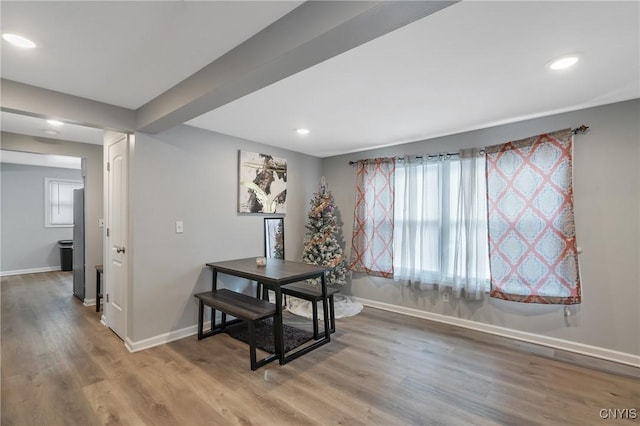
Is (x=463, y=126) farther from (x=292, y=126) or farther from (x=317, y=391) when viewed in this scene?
(x=317, y=391)

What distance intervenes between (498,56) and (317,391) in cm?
263

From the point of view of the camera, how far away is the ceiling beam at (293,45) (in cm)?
121

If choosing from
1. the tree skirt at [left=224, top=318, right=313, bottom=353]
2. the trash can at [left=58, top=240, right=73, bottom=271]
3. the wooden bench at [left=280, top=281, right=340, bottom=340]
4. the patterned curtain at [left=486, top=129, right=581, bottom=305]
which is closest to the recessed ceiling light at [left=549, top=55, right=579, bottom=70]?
the patterned curtain at [left=486, top=129, right=581, bottom=305]

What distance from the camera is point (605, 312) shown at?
110 inches

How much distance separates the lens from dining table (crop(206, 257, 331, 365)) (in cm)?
268

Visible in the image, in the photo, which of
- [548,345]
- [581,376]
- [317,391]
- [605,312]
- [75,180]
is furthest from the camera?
[75,180]

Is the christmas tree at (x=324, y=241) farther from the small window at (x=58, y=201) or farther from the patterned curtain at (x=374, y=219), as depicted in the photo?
the small window at (x=58, y=201)

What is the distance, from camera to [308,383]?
2359 millimetres

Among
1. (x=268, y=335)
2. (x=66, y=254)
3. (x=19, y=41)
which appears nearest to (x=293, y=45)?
(x=19, y=41)

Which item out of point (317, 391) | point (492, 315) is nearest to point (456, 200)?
point (492, 315)

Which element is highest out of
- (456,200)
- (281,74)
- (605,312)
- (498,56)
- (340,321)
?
(498,56)

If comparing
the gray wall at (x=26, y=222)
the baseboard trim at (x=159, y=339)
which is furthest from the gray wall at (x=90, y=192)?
the gray wall at (x=26, y=222)

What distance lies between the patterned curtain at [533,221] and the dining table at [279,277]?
1.94 m

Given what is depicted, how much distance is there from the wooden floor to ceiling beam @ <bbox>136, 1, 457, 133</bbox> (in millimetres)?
2137
